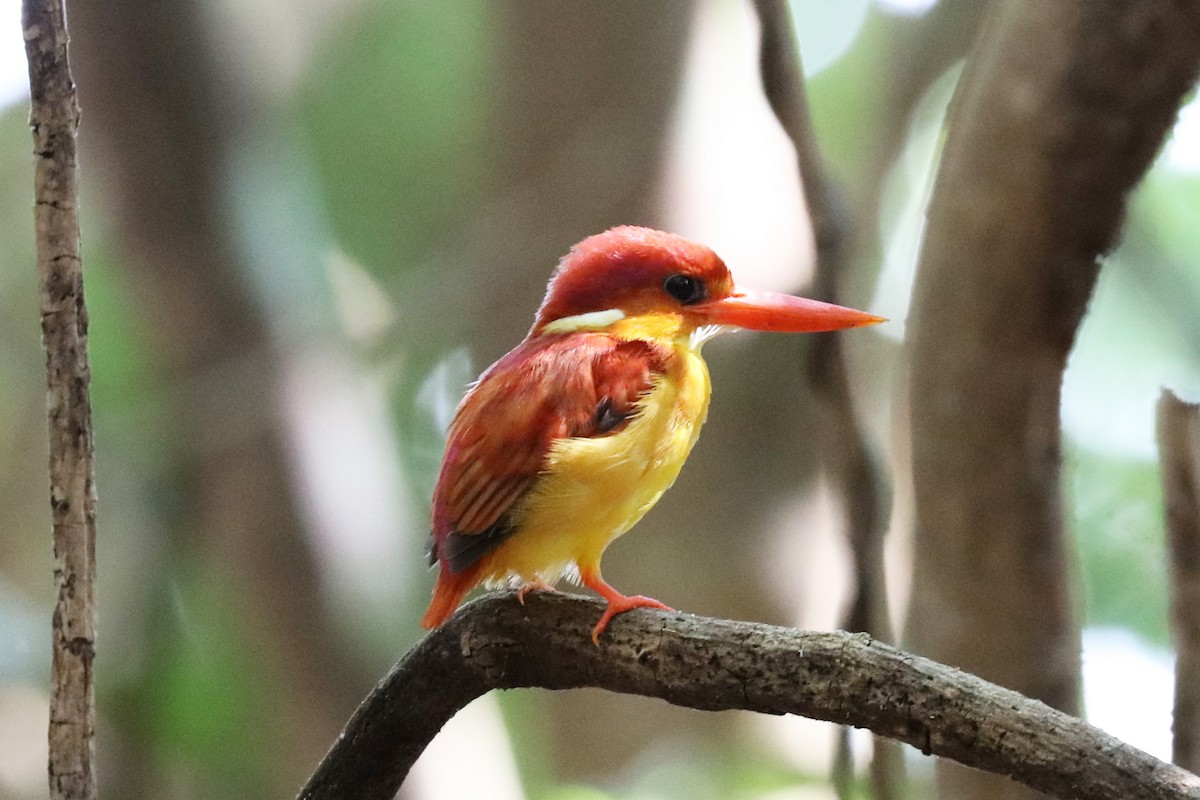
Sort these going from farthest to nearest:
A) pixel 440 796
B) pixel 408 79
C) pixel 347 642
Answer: pixel 408 79
pixel 347 642
pixel 440 796

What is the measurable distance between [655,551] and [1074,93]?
3.22 ft

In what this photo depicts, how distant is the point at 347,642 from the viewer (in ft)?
5.99

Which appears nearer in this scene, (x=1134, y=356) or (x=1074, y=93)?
(x=1074, y=93)

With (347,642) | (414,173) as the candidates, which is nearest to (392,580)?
(347,642)

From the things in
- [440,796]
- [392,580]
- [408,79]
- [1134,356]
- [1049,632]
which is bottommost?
[440,796]

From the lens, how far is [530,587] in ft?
3.42

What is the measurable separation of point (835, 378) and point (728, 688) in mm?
640

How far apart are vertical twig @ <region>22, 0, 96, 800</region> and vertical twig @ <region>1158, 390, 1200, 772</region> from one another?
3.33ft

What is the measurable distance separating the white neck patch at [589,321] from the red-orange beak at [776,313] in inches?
3.1

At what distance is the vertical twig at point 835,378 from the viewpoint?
1334 mm

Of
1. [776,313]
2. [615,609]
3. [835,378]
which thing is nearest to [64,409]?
[615,609]

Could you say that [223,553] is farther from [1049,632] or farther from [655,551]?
[1049,632]

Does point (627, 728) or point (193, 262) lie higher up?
point (193, 262)

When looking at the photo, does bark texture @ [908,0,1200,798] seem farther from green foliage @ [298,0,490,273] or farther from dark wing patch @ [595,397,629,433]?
green foliage @ [298,0,490,273]
